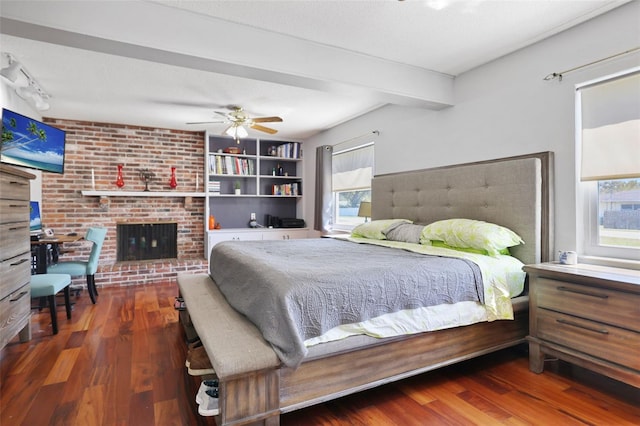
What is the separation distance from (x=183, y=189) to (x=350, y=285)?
452 centimetres

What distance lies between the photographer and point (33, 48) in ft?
8.52

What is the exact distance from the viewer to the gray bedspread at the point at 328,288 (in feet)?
5.00

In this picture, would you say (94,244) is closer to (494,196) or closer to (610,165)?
(494,196)

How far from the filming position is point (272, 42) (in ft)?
8.08

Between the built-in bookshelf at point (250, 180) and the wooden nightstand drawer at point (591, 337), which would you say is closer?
the wooden nightstand drawer at point (591, 337)

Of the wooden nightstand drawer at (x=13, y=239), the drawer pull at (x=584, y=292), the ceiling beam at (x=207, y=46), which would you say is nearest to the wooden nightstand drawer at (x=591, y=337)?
the drawer pull at (x=584, y=292)

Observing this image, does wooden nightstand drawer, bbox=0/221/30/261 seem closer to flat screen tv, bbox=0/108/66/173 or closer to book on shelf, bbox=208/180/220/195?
flat screen tv, bbox=0/108/66/173

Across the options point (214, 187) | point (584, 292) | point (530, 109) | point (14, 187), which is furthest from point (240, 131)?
point (584, 292)

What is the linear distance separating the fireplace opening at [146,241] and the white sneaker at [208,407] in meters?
4.31

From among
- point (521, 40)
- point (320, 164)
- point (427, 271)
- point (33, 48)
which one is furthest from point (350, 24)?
point (320, 164)

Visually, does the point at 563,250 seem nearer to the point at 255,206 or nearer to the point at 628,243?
the point at 628,243

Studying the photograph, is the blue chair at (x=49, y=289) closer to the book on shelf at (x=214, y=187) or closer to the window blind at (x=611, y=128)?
the book on shelf at (x=214, y=187)

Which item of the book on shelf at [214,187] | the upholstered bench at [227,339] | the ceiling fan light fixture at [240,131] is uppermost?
the ceiling fan light fixture at [240,131]

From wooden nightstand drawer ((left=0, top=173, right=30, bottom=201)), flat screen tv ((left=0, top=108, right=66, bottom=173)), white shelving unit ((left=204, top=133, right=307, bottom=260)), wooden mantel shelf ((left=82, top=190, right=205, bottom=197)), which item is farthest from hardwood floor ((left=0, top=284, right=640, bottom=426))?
white shelving unit ((left=204, top=133, right=307, bottom=260))
